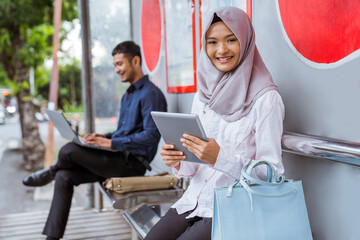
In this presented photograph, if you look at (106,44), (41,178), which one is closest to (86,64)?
(106,44)

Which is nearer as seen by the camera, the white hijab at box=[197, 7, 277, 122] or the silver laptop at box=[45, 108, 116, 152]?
the white hijab at box=[197, 7, 277, 122]

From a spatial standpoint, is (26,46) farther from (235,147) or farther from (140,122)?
(235,147)

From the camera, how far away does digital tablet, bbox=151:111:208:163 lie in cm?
166

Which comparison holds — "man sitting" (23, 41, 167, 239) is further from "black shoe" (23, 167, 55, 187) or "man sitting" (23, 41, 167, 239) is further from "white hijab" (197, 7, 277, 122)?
"white hijab" (197, 7, 277, 122)

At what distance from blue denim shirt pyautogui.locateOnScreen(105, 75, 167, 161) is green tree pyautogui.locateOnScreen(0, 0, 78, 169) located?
654 centimetres

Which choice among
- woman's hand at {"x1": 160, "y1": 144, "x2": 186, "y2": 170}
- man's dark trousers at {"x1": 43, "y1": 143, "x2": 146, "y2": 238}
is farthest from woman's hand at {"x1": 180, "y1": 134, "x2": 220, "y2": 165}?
man's dark trousers at {"x1": 43, "y1": 143, "x2": 146, "y2": 238}

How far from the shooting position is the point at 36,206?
24.5 feet

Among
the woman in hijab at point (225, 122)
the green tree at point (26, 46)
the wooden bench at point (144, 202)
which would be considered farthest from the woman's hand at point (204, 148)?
the green tree at point (26, 46)

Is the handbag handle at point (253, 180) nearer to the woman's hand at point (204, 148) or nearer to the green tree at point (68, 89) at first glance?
the woman's hand at point (204, 148)

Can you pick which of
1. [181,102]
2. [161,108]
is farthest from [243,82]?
[181,102]

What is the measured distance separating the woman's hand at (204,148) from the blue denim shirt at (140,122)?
5.05 ft

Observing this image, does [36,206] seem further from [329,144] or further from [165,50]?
[329,144]

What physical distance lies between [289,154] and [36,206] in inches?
250

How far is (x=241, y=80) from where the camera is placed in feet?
6.08
